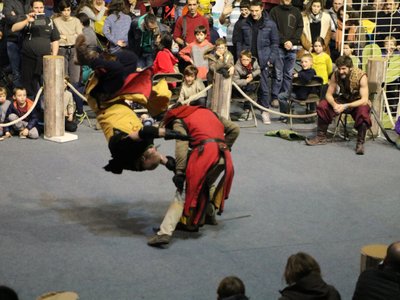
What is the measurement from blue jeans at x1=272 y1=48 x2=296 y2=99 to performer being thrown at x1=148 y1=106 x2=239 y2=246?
4.32 m

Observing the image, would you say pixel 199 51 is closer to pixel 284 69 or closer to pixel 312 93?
pixel 284 69

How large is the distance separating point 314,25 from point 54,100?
12.3 ft

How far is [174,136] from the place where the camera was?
22.8 feet

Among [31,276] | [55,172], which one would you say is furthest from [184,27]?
[31,276]

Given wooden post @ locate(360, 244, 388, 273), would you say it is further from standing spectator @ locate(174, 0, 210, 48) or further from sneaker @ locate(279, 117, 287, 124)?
standing spectator @ locate(174, 0, 210, 48)

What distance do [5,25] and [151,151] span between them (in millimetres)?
4873

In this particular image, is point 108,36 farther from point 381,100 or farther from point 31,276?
Answer: point 31,276

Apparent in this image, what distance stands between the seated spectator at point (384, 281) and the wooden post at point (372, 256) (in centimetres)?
62

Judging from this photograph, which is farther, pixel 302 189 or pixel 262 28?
pixel 262 28

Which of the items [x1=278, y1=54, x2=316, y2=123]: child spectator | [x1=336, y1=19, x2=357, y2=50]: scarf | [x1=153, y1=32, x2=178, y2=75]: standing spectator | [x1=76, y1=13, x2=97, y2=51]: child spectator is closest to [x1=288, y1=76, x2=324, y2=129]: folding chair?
[x1=278, y1=54, x2=316, y2=123]: child spectator

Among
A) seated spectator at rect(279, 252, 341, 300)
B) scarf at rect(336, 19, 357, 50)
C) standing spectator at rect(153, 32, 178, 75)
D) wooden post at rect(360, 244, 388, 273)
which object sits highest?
scarf at rect(336, 19, 357, 50)

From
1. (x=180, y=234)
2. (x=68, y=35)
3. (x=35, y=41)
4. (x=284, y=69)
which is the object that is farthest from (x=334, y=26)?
(x=180, y=234)

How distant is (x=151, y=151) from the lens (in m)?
7.07

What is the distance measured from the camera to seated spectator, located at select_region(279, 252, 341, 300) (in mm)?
5309
